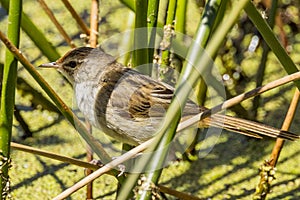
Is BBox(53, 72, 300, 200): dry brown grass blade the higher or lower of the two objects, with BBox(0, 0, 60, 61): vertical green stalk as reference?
lower

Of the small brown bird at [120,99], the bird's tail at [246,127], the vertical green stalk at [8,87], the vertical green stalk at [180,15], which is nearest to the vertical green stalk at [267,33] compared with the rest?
the bird's tail at [246,127]

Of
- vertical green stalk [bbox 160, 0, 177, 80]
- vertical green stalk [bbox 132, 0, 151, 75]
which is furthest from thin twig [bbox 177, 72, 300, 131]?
vertical green stalk [bbox 160, 0, 177, 80]

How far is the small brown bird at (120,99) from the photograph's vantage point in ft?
6.94

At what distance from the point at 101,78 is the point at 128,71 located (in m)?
0.11

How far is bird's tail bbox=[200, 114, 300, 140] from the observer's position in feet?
6.35

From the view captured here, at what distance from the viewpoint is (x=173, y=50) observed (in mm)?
2357

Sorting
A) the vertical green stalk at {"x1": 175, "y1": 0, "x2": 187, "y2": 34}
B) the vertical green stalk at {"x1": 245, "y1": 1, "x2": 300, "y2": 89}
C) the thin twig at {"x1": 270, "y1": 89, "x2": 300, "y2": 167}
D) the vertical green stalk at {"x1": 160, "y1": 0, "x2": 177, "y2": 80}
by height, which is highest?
the vertical green stalk at {"x1": 175, "y1": 0, "x2": 187, "y2": 34}

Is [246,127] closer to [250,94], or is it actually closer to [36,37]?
[250,94]

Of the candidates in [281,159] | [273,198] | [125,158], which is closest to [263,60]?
[281,159]

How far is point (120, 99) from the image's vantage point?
220 centimetres

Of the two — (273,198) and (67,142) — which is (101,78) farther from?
(273,198)

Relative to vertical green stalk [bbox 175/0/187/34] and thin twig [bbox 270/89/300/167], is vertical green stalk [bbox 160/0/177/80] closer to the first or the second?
vertical green stalk [bbox 175/0/187/34]

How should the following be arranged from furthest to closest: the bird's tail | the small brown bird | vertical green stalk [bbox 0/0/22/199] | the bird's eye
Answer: the bird's eye, the small brown bird, the bird's tail, vertical green stalk [bbox 0/0/22/199]

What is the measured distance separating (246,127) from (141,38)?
484mm
